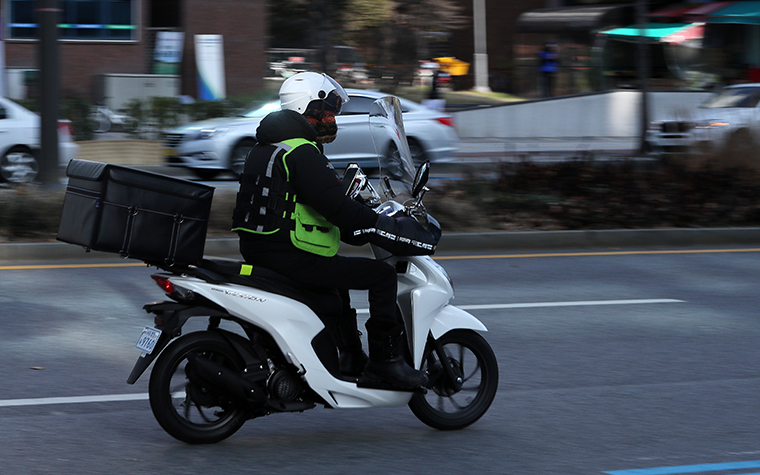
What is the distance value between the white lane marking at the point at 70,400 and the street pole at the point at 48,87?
22.7ft

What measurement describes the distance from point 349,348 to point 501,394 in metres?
1.33

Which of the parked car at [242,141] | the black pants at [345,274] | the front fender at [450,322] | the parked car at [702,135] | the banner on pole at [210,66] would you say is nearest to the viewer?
the black pants at [345,274]

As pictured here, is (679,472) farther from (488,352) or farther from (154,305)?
(154,305)

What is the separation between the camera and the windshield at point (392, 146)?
509 cm

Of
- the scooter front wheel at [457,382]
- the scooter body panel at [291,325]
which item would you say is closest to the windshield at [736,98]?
the scooter front wheel at [457,382]

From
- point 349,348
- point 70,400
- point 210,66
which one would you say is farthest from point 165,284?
point 210,66

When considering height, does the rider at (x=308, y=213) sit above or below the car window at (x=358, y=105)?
below

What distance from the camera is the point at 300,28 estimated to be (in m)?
46.1

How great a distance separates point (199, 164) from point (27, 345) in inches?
427

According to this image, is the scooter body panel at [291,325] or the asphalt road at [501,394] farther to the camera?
the asphalt road at [501,394]

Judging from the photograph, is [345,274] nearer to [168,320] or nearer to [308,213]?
[308,213]

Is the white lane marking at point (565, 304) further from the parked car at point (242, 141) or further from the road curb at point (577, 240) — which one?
the parked car at point (242, 141)

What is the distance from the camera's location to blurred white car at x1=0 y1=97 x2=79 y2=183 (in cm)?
1568

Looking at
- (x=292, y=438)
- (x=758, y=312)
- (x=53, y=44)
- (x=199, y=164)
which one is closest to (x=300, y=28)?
(x=199, y=164)
